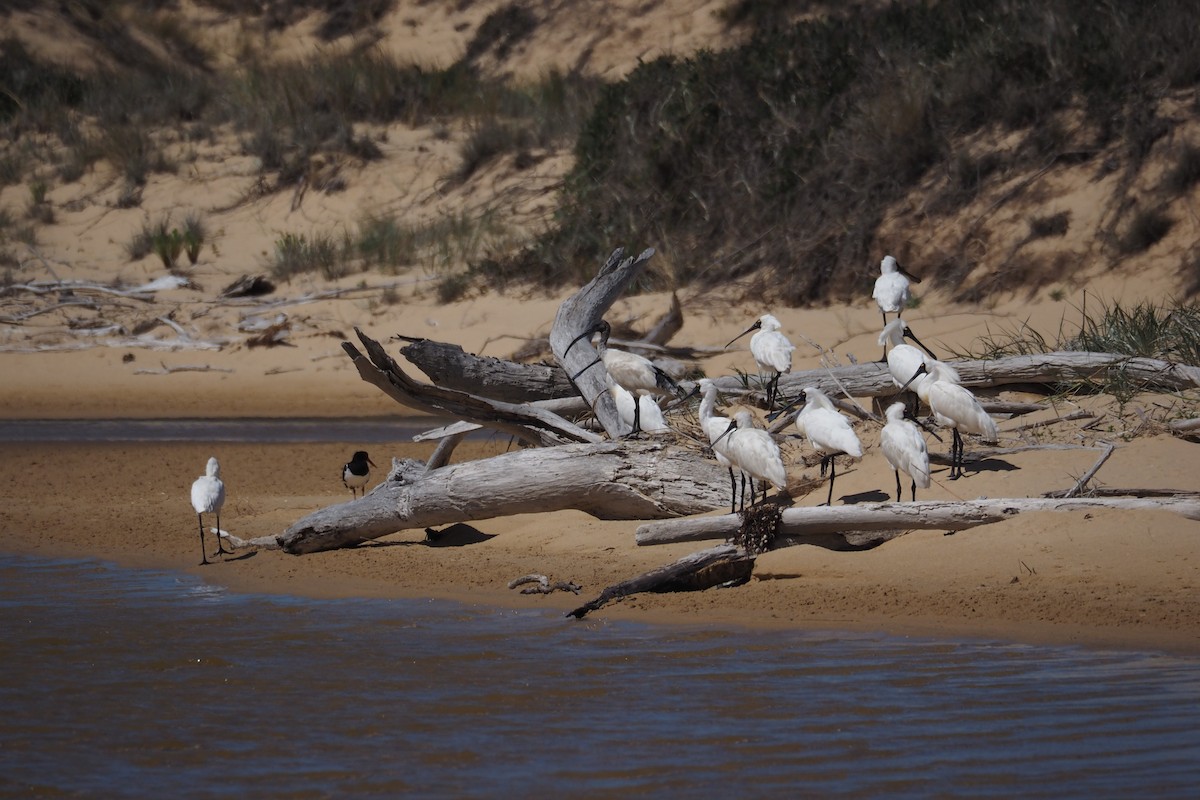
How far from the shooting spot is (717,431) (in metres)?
8.28

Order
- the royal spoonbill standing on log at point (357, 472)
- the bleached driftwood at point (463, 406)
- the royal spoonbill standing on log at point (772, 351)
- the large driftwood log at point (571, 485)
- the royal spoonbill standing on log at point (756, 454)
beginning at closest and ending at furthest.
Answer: the royal spoonbill standing on log at point (756, 454) < the bleached driftwood at point (463, 406) < the large driftwood log at point (571, 485) < the royal spoonbill standing on log at point (772, 351) < the royal spoonbill standing on log at point (357, 472)

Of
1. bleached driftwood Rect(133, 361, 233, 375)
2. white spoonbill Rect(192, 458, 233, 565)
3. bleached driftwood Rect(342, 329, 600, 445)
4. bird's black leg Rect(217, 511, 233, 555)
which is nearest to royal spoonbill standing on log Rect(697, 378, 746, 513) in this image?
bleached driftwood Rect(342, 329, 600, 445)

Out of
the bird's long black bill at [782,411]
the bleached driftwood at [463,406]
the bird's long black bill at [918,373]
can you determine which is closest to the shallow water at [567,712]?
the bleached driftwood at [463,406]

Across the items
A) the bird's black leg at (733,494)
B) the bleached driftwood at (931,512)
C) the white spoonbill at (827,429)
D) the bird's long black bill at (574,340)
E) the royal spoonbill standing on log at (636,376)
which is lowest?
the bleached driftwood at (931,512)

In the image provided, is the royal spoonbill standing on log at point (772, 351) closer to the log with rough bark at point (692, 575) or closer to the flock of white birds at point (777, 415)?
the flock of white birds at point (777, 415)

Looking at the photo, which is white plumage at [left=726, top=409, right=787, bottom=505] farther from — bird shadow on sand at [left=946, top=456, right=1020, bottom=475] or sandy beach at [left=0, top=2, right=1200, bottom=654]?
bird shadow on sand at [left=946, top=456, right=1020, bottom=475]

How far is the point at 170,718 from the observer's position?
5.62 m

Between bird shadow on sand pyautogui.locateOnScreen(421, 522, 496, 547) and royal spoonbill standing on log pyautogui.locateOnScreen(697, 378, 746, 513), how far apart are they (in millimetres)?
1662

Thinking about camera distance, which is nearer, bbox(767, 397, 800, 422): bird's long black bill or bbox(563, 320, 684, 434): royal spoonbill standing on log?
bbox(563, 320, 684, 434): royal spoonbill standing on log

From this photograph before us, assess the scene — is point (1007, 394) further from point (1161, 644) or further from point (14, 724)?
point (14, 724)

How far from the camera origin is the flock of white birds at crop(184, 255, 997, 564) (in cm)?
753

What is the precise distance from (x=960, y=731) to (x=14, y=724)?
11.7 feet

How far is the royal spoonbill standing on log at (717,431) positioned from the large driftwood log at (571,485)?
225 mm

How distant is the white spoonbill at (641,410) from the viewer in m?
9.03
